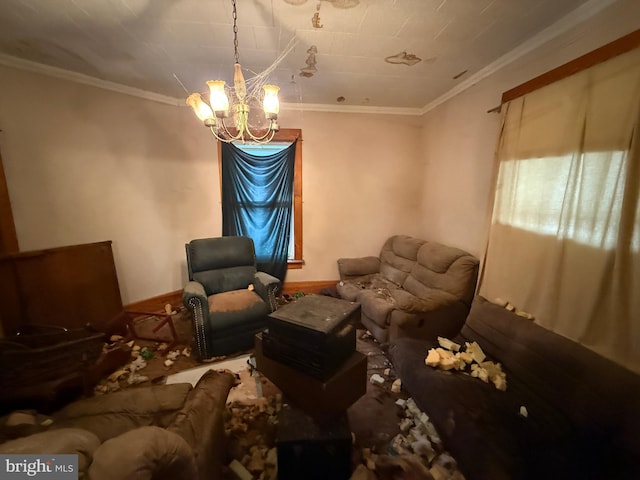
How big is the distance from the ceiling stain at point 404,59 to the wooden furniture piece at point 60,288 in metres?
3.23

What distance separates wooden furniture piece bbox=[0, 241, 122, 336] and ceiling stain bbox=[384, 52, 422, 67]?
3.23 m

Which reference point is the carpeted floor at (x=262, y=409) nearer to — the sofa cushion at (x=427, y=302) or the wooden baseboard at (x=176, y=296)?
the sofa cushion at (x=427, y=302)

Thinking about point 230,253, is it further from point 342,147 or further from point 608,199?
point 608,199

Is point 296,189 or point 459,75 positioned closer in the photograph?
point 459,75

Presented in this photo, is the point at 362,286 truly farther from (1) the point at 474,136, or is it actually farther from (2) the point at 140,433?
(2) the point at 140,433

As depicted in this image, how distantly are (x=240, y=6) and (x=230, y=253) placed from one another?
209 cm

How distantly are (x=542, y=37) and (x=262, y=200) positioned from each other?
2.90 meters

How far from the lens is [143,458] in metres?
0.62

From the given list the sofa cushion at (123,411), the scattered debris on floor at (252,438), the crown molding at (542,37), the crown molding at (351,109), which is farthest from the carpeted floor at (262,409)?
the crown molding at (351,109)

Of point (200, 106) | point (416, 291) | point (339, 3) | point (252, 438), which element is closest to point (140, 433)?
point (252, 438)

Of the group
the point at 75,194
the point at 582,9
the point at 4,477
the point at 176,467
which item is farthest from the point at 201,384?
the point at 582,9

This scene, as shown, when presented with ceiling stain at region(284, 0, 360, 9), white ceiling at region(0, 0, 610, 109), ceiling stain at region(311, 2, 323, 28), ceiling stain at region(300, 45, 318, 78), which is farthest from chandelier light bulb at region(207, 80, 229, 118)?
ceiling stain at region(300, 45, 318, 78)

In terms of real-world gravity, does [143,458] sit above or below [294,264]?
above

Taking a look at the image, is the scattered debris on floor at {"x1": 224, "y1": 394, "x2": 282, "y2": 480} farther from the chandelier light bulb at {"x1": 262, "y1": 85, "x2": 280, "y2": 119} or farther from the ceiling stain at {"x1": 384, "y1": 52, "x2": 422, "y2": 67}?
the ceiling stain at {"x1": 384, "y1": 52, "x2": 422, "y2": 67}
